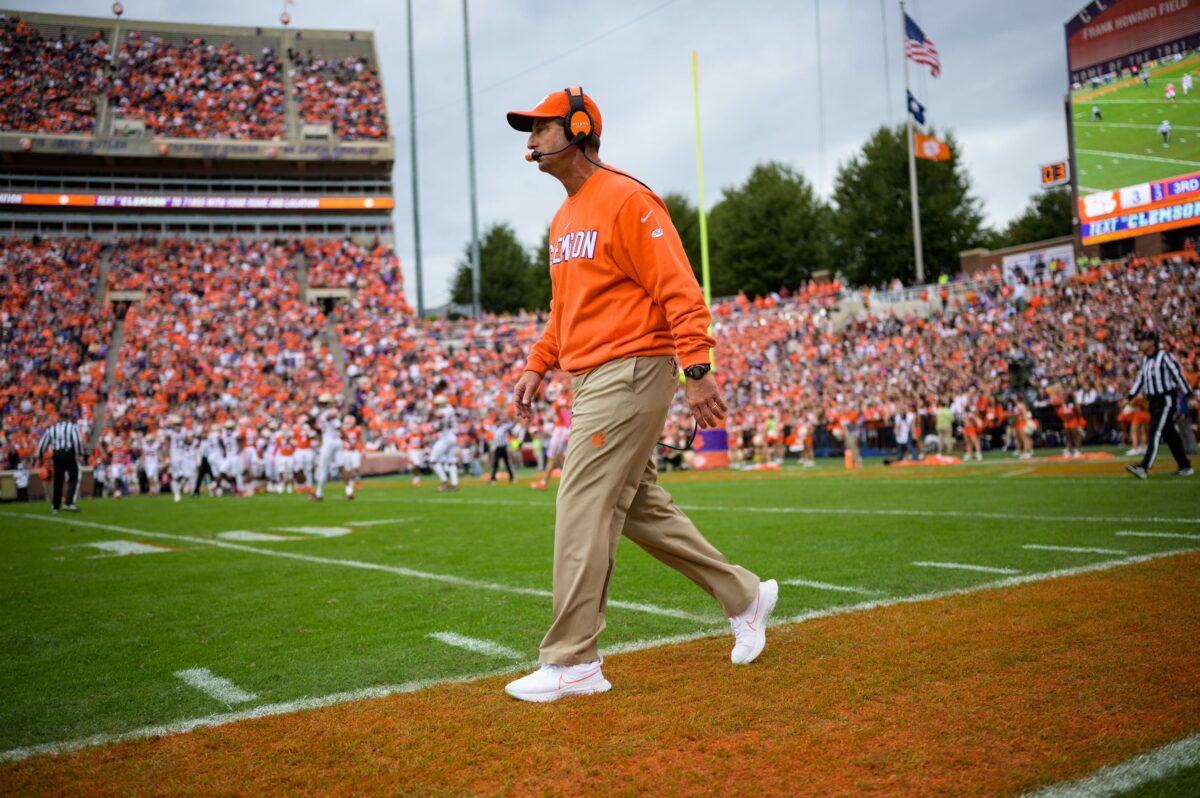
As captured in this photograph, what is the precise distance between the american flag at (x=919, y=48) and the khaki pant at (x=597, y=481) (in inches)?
1262

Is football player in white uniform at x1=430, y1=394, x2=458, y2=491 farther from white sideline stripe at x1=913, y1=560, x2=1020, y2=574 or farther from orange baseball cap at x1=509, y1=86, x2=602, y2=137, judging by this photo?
orange baseball cap at x1=509, y1=86, x2=602, y2=137

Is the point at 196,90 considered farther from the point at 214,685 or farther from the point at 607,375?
the point at 607,375

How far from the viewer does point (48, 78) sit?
46219 mm

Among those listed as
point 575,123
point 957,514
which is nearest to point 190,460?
point 957,514

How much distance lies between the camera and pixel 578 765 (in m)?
2.78

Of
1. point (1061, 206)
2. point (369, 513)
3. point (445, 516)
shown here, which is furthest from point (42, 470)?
point (1061, 206)

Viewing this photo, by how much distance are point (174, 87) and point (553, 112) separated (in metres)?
51.6

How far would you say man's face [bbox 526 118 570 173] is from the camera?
3.86m

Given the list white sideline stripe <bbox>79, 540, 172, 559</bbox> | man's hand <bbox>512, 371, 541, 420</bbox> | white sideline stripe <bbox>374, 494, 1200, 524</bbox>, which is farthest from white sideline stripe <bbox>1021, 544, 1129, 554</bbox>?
white sideline stripe <bbox>79, 540, 172, 559</bbox>

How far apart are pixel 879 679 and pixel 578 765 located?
138 centimetres

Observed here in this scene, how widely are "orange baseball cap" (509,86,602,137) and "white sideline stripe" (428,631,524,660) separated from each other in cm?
243

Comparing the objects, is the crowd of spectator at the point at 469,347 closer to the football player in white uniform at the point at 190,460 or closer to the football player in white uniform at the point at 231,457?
the football player in white uniform at the point at 231,457

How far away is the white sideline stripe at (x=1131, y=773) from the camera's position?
238 cm

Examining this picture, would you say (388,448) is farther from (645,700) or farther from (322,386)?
(645,700)
